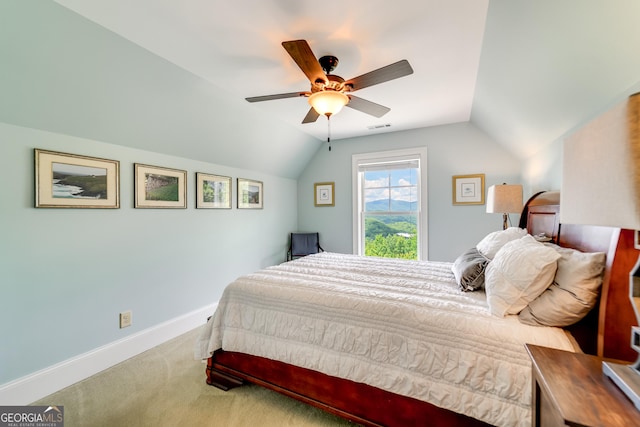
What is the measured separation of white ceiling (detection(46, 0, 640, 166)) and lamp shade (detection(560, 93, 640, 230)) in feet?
2.59

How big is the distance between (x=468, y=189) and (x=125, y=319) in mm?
4241

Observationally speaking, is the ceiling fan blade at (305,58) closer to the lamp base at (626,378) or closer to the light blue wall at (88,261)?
the lamp base at (626,378)

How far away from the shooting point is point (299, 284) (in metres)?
1.84

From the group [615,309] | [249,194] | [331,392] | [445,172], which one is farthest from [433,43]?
[249,194]

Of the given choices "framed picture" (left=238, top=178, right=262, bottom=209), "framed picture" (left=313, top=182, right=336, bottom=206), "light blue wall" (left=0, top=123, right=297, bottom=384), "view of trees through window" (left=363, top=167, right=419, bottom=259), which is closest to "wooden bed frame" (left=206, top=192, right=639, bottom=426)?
"light blue wall" (left=0, top=123, right=297, bottom=384)

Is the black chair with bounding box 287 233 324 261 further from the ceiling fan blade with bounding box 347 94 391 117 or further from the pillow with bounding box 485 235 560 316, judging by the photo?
the pillow with bounding box 485 235 560 316

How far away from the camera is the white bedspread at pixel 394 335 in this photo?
117cm

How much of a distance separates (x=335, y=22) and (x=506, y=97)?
165 cm

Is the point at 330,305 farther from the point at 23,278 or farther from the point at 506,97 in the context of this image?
the point at 506,97

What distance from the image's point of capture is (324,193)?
4.56 meters

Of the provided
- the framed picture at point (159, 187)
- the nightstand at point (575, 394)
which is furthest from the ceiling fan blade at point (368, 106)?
the framed picture at point (159, 187)

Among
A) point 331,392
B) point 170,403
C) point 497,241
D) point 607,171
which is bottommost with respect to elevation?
point 170,403

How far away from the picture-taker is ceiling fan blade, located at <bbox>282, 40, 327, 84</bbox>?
138 cm

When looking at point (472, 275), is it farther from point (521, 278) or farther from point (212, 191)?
point (212, 191)
